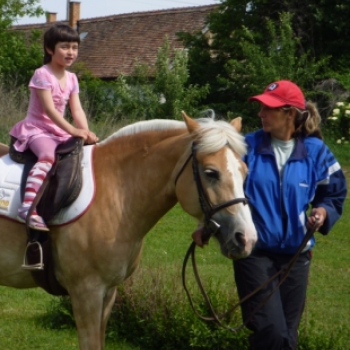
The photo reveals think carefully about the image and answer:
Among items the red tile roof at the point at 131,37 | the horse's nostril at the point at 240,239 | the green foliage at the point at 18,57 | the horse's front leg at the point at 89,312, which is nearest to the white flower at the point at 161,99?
the green foliage at the point at 18,57

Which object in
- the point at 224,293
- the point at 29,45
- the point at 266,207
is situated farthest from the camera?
the point at 29,45

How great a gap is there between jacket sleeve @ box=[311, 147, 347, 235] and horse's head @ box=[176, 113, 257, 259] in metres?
0.57

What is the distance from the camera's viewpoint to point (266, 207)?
185 inches

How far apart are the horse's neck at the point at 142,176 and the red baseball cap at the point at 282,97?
→ 58 centimetres

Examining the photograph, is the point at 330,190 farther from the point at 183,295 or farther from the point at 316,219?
the point at 183,295

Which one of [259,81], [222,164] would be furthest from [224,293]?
[259,81]

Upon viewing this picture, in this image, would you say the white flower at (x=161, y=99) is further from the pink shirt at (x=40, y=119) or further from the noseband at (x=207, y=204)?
the noseband at (x=207, y=204)

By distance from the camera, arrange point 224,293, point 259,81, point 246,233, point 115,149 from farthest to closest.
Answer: point 259,81 < point 224,293 < point 115,149 < point 246,233

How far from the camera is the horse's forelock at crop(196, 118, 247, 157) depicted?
4500mm

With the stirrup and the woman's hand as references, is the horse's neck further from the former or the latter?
the woman's hand

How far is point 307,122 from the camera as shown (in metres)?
4.87

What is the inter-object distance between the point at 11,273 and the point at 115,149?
42.8 inches

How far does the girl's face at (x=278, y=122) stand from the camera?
4.78 metres

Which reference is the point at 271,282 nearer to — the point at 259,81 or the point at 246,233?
Answer: the point at 246,233
